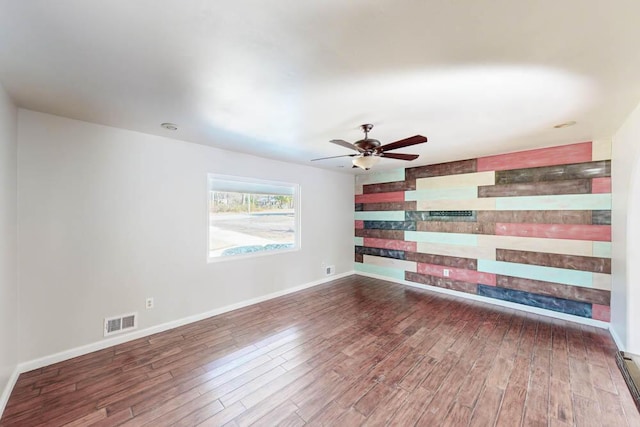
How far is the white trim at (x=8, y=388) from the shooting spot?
6.18 feet

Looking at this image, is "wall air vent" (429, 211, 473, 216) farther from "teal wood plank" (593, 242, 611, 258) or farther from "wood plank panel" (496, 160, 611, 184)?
"teal wood plank" (593, 242, 611, 258)

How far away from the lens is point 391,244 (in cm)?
542

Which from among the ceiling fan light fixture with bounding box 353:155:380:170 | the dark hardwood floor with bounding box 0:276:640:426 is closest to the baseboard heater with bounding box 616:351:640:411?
the dark hardwood floor with bounding box 0:276:640:426

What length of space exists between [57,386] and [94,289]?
0.89 metres

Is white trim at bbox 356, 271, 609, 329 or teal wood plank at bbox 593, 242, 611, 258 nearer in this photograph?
teal wood plank at bbox 593, 242, 611, 258

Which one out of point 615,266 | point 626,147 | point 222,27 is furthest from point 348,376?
point 626,147

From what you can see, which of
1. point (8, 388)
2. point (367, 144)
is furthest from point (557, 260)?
point (8, 388)

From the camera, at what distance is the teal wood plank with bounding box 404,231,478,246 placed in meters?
4.36

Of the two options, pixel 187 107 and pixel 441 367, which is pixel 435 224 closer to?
pixel 441 367

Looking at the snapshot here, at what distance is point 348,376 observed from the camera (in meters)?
2.29

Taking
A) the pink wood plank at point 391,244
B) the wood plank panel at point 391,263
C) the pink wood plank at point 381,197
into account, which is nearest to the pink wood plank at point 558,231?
the pink wood plank at point 391,244

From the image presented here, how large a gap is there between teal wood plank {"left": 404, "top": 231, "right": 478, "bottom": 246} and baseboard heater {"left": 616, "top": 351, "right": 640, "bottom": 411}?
11.2 ft

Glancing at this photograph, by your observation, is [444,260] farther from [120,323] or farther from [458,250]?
[120,323]

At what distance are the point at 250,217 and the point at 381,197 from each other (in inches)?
116
